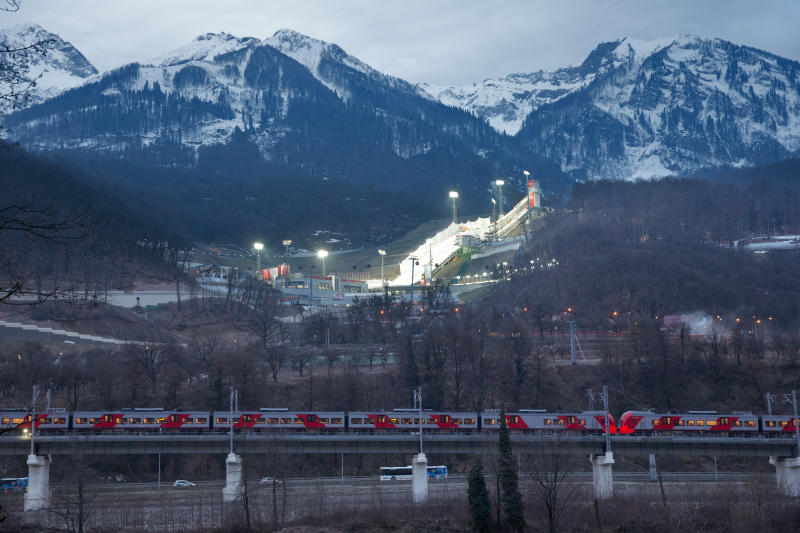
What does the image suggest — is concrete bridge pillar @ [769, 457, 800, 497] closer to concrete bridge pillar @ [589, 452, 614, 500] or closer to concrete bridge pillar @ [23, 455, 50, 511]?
concrete bridge pillar @ [589, 452, 614, 500]

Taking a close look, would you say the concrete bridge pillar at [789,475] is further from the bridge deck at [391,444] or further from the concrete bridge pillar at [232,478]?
the concrete bridge pillar at [232,478]

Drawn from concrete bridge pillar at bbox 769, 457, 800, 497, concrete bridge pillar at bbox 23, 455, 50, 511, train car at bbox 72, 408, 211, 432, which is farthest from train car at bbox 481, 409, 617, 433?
concrete bridge pillar at bbox 23, 455, 50, 511

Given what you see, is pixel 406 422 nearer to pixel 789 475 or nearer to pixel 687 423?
pixel 687 423

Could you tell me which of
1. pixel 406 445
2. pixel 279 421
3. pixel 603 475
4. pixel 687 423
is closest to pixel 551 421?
pixel 603 475

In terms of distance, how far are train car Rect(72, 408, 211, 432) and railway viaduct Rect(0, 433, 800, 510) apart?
1330 mm

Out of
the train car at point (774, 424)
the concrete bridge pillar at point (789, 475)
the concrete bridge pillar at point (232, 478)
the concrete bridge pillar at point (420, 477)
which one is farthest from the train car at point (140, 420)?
the train car at point (774, 424)

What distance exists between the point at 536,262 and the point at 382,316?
151 feet

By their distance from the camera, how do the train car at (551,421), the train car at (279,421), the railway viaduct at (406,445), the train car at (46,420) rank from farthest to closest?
the train car at (279,421), the train car at (551,421), the train car at (46,420), the railway viaduct at (406,445)

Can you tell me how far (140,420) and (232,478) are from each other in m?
11.9

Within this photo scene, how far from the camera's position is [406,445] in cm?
6350

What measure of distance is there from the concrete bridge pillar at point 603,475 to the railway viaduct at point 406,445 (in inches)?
50.0

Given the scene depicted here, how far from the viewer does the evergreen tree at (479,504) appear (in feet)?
158

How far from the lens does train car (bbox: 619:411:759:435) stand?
65812 millimetres

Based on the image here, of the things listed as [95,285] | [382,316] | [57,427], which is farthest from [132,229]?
[57,427]
